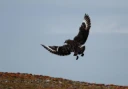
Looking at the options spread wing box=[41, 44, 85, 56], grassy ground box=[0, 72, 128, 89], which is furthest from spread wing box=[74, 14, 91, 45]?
grassy ground box=[0, 72, 128, 89]

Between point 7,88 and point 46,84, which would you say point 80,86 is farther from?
point 7,88

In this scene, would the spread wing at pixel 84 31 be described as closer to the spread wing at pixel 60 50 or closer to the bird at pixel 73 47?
the bird at pixel 73 47

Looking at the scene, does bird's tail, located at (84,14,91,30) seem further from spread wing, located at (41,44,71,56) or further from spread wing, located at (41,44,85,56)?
spread wing, located at (41,44,71,56)

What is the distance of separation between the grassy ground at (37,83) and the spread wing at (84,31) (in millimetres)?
5671

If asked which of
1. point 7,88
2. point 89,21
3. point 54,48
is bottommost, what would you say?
point 7,88

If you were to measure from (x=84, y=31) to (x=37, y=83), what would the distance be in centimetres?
725

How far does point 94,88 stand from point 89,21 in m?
6.77

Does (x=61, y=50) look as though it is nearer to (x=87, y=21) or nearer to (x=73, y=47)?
(x=73, y=47)

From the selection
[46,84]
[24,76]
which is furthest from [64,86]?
[24,76]

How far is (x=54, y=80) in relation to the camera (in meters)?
53.1

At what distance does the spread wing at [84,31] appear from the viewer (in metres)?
46.8

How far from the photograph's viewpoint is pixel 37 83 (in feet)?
168

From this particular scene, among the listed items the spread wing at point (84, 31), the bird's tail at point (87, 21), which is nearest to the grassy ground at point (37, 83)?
the spread wing at point (84, 31)

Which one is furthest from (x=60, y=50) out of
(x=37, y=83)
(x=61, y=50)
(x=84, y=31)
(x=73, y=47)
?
(x=37, y=83)
